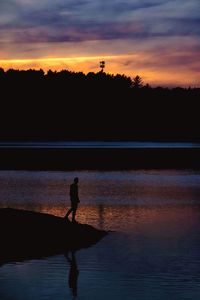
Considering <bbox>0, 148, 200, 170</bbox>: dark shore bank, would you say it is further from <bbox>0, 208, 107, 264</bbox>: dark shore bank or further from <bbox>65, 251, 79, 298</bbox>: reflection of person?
<bbox>65, 251, 79, 298</bbox>: reflection of person

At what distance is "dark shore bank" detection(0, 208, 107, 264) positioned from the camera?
27.1m

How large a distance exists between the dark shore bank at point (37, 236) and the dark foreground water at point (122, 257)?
0.86 metres

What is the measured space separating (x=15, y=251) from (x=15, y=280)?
4776 mm

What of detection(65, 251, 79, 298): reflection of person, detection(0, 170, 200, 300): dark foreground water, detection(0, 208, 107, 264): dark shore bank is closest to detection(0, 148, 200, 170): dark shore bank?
detection(0, 170, 200, 300): dark foreground water

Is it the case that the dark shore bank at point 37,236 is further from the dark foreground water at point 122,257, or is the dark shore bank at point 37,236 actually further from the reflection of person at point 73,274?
the reflection of person at point 73,274

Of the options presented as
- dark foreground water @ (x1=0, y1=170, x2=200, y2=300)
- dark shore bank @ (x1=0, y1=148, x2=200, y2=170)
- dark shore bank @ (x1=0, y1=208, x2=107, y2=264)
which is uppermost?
dark shore bank @ (x1=0, y1=208, x2=107, y2=264)

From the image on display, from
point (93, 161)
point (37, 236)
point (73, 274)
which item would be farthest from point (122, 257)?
point (93, 161)

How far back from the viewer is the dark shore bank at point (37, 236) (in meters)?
27.1

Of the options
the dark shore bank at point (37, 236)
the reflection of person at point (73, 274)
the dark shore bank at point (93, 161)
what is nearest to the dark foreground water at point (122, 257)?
the reflection of person at point (73, 274)

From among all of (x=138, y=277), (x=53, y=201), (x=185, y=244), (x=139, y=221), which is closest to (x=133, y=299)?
(x=138, y=277)

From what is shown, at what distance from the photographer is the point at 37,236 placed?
28.8 m

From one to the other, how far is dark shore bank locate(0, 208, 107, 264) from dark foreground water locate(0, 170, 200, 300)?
86 centimetres

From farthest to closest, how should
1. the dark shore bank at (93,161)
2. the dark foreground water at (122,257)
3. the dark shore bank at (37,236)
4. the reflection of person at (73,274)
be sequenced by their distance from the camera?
the dark shore bank at (93,161) < the dark shore bank at (37,236) < the reflection of person at (73,274) < the dark foreground water at (122,257)

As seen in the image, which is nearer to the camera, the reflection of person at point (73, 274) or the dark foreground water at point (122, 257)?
the dark foreground water at point (122, 257)
